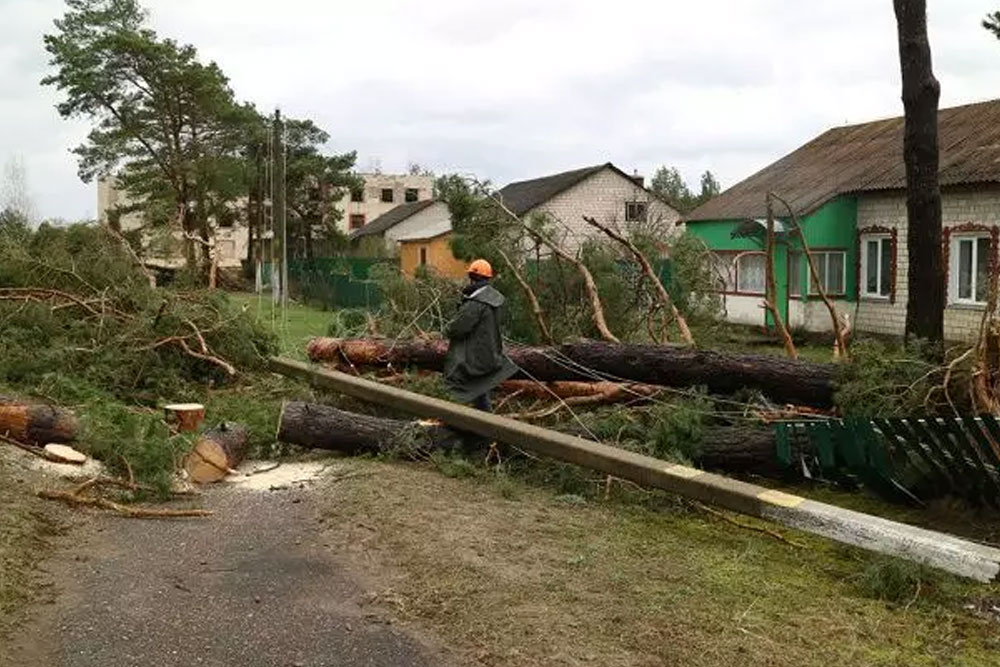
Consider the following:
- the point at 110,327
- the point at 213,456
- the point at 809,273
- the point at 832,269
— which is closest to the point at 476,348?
the point at 213,456

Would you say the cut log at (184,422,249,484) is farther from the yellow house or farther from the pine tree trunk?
the yellow house

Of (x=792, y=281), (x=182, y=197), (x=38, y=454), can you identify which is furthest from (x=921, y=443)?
(x=182, y=197)

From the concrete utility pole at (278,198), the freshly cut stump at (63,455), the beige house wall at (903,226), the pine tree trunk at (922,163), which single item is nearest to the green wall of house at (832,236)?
the beige house wall at (903,226)

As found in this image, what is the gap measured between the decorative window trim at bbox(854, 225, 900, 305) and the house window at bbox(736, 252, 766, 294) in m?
2.60

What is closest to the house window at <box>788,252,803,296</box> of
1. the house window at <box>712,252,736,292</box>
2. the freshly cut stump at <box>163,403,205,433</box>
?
the house window at <box>712,252,736,292</box>

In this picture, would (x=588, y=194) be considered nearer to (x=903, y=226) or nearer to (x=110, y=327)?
(x=903, y=226)

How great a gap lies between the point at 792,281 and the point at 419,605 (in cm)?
1918

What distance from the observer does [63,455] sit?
7195mm

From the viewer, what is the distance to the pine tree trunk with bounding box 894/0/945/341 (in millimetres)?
11148

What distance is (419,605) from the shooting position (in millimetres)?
4598

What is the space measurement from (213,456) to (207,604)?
115 inches

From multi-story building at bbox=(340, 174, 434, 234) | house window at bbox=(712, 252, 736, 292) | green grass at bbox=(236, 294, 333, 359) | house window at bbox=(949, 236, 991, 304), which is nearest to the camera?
green grass at bbox=(236, 294, 333, 359)

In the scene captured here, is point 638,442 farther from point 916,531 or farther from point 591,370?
point 916,531

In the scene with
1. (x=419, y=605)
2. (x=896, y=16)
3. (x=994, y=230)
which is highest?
(x=896, y=16)
